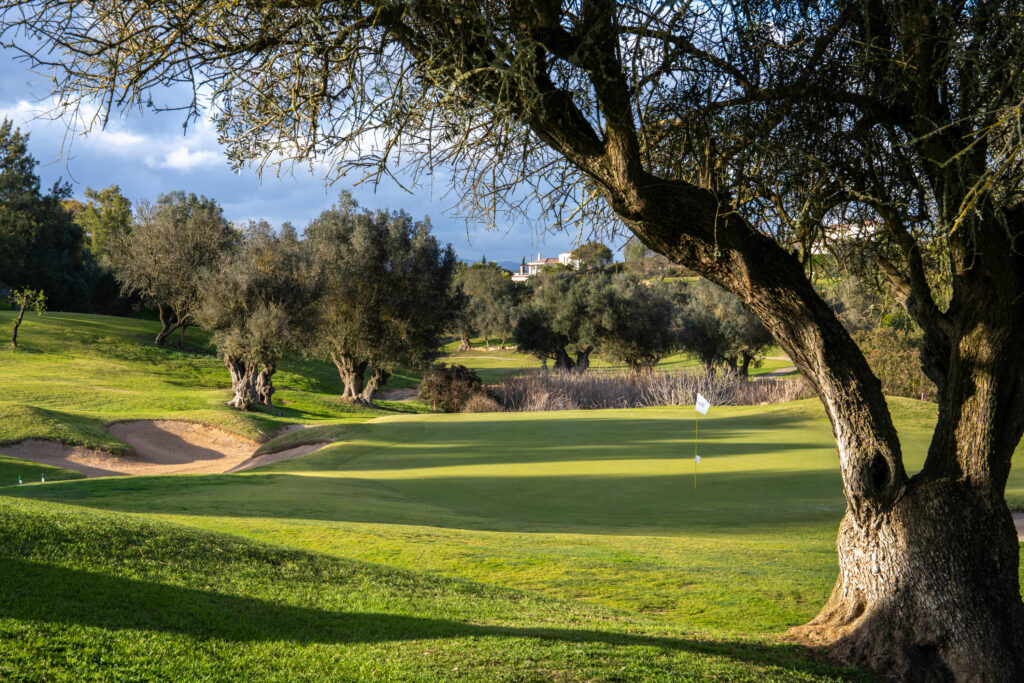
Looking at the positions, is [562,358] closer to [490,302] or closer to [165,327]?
[165,327]

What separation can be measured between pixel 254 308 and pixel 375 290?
7.23m

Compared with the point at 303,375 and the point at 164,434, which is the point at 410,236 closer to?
the point at 303,375

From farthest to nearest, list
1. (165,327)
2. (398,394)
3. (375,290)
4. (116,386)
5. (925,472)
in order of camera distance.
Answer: (398,394), (165,327), (375,290), (116,386), (925,472)

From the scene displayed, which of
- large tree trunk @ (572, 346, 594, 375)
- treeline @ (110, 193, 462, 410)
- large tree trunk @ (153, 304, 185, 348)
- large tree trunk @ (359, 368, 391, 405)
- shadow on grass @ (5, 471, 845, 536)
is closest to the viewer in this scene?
shadow on grass @ (5, 471, 845, 536)

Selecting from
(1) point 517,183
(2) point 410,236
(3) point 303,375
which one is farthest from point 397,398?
(1) point 517,183

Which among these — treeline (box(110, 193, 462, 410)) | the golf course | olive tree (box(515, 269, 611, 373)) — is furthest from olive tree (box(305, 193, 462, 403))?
the golf course

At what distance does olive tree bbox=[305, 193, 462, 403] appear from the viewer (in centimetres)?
3403

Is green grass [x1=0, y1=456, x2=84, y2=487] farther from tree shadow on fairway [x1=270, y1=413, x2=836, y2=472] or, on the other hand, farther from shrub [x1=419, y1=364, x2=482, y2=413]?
shrub [x1=419, y1=364, x2=482, y2=413]

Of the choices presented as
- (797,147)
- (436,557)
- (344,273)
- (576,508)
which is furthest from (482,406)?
(797,147)

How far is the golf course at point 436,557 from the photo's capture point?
167 inches

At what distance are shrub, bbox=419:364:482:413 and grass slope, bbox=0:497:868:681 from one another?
86.2 ft

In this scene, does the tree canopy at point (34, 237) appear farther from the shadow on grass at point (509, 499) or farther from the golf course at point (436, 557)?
the shadow on grass at point (509, 499)

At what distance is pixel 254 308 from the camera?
92.6 ft

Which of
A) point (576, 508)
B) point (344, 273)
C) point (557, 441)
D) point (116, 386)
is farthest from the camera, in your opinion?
point (344, 273)
